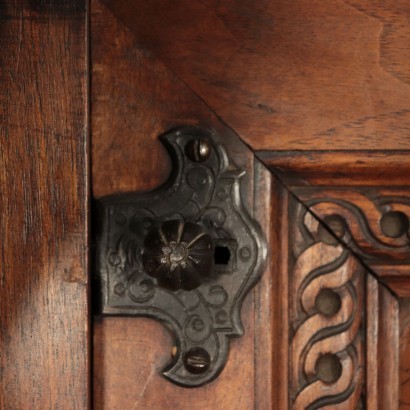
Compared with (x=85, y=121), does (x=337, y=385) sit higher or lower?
lower

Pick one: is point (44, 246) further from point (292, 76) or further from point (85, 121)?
point (292, 76)

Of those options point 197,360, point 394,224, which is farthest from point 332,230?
point 197,360

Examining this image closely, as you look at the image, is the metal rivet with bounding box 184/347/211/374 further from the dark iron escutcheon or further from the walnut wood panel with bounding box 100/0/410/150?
the walnut wood panel with bounding box 100/0/410/150

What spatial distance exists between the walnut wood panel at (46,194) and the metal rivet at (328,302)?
0.70 ft

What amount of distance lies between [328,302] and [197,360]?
0.43ft

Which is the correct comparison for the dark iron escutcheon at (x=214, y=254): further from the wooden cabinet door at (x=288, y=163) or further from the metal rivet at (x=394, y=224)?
the metal rivet at (x=394, y=224)

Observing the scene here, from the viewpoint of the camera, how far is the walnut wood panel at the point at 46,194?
2.38 ft

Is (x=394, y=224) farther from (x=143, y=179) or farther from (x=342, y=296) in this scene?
(x=143, y=179)

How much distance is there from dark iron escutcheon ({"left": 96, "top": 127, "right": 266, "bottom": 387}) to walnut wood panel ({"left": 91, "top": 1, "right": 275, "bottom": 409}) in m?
0.01

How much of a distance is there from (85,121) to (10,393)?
250mm

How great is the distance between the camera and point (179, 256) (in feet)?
2.31

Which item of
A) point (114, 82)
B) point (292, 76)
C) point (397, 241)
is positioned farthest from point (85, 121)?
point (397, 241)

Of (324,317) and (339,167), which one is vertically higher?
(339,167)

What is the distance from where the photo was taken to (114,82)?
0.75 meters
